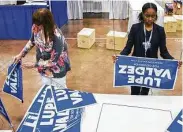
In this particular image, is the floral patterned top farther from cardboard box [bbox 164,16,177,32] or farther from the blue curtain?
cardboard box [bbox 164,16,177,32]

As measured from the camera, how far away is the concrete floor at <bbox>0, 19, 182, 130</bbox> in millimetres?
3604

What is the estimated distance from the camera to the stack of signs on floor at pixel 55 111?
71.1 inches

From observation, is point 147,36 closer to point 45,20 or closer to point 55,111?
point 45,20

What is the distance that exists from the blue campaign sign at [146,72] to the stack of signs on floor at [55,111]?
412 mm

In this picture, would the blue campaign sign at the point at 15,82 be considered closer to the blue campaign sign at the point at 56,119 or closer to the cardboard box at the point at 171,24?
the blue campaign sign at the point at 56,119

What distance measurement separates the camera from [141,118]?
6.50ft

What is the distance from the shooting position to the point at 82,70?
14.8ft

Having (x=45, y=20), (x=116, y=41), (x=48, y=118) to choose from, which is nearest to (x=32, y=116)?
(x=48, y=118)

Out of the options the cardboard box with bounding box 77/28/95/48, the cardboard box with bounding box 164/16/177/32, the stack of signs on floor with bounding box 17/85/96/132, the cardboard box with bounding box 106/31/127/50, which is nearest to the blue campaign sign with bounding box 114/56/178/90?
the stack of signs on floor with bounding box 17/85/96/132

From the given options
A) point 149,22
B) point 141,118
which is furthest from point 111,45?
point 141,118

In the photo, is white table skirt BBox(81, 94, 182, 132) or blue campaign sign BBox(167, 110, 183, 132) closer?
blue campaign sign BBox(167, 110, 183, 132)

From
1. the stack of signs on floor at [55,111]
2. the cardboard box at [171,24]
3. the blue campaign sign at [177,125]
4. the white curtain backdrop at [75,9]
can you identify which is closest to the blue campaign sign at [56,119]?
the stack of signs on floor at [55,111]

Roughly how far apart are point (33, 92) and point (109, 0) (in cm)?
458

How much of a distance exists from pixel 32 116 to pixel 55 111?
0.16 metres
